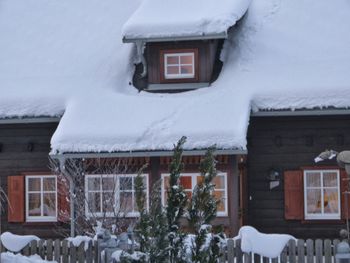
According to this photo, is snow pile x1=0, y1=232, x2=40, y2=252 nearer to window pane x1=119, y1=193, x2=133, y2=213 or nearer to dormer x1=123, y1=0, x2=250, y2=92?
window pane x1=119, y1=193, x2=133, y2=213

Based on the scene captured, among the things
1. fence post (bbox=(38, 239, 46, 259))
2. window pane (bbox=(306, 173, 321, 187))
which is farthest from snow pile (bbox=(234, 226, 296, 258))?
window pane (bbox=(306, 173, 321, 187))

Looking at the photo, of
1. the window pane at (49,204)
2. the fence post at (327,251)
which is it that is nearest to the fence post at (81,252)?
the fence post at (327,251)

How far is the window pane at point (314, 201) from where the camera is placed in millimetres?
15453

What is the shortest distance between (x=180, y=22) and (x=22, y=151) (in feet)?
15.5

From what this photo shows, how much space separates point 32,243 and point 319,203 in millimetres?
6938

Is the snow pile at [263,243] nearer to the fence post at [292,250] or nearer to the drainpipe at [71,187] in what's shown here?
Result: the fence post at [292,250]

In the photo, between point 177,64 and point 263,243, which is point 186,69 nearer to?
point 177,64

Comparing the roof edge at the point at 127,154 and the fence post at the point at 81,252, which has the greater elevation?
the roof edge at the point at 127,154

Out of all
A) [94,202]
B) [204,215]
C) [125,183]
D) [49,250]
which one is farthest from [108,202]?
[204,215]

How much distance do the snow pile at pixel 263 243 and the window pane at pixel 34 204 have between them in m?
7.30

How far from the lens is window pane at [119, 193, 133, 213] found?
1466 cm

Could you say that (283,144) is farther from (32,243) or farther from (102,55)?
(32,243)

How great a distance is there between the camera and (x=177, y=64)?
16484 mm

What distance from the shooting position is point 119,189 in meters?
14.7
